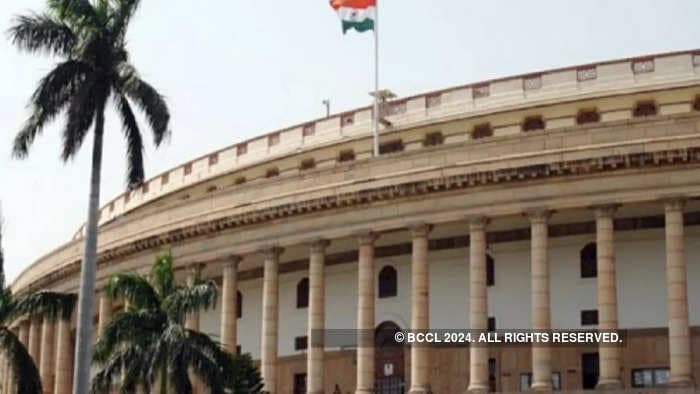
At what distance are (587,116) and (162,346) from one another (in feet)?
100

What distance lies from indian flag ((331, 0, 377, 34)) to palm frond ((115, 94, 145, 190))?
81.1 feet

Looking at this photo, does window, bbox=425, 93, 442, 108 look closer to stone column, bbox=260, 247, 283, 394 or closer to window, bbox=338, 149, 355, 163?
window, bbox=338, 149, 355, 163

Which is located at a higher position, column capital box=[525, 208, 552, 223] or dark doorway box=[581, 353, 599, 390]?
column capital box=[525, 208, 552, 223]

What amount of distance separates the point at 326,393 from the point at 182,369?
21.0 meters

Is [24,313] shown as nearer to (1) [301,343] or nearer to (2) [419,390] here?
(2) [419,390]

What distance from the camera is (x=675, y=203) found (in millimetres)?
52406

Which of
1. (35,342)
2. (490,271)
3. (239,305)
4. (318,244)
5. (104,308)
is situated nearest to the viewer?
(490,271)

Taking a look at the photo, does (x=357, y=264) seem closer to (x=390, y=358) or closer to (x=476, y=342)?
(x=390, y=358)

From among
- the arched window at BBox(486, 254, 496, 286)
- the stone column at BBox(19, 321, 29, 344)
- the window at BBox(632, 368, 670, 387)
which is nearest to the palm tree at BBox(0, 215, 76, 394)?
the arched window at BBox(486, 254, 496, 286)

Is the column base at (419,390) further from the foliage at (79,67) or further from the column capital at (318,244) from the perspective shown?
the foliage at (79,67)

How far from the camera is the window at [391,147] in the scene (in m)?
72.8

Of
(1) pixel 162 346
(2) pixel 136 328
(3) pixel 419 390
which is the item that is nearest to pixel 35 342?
(3) pixel 419 390

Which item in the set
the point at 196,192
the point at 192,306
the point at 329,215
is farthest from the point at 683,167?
the point at 196,192

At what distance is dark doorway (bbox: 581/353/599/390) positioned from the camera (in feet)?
189
